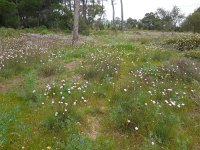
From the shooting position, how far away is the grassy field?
245 inches

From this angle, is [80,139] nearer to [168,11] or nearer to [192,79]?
[192,79]

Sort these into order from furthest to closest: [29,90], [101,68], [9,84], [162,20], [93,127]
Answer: [162,20] → [101,68] → [9,84] → [29,90] → [93,127]

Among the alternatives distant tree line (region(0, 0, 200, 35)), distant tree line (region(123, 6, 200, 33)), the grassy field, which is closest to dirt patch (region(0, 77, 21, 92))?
the grassy field

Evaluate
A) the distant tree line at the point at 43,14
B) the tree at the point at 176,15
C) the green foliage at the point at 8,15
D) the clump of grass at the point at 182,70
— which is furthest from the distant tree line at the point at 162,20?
the clump of grass at the point at 182,70

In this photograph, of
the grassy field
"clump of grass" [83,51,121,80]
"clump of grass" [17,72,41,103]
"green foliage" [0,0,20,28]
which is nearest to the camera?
the grassy field

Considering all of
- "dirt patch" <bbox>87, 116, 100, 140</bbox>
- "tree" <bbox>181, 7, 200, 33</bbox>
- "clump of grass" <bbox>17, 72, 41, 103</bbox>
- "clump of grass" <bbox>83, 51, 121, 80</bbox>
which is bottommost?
"dirt patch" <bbox>87, 116, 100, 140</bbox>

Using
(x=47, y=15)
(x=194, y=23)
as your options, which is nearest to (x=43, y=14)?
(x=47, y=15)

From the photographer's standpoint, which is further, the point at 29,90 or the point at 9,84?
the point at 9,84

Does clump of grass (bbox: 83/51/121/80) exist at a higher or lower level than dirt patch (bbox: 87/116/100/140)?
higher

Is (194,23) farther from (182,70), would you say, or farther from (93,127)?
(93,127)

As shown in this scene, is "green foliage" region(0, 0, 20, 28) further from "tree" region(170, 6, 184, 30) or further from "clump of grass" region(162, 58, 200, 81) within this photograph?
"tree" region(170, 6, 184, 30)

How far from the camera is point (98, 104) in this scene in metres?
7.73

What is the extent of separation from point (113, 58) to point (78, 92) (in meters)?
4.09

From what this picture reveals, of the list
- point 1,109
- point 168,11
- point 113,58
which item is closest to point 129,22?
point 168,11
